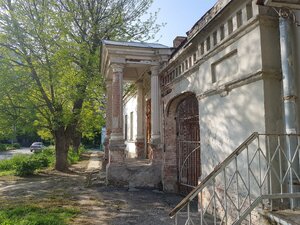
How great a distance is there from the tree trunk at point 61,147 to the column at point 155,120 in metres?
6.64

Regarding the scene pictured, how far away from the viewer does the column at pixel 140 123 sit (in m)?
14.2

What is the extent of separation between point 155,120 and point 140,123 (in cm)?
481

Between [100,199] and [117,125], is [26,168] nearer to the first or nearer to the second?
[117,125]

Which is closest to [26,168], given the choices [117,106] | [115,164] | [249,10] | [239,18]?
[115,164]

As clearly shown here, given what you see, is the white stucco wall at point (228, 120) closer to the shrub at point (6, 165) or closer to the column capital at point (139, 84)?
the column capital at point (139, 84)

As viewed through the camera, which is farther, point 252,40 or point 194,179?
point 194,179

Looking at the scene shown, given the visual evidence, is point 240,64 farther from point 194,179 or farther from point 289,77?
point 194,179

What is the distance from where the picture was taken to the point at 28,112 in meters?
13.6

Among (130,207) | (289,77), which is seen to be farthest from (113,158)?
(289,77)

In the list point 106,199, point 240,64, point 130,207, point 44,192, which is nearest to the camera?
point 240,64

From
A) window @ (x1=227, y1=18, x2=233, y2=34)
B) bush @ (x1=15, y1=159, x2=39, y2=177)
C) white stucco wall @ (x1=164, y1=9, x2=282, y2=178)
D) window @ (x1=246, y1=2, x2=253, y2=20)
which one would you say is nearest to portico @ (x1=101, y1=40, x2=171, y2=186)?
white stucco wall @ (x1=164, y1=9, x2=282, y2=178)

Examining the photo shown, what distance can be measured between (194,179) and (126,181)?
9.04 feet

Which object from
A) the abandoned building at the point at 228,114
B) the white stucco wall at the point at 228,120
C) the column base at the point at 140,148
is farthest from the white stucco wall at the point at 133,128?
the white stucco wall at the point at 228,120

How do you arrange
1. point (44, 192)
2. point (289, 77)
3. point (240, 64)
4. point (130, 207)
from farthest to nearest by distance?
point (44, 192), point (130, 207), point (240, 64), point (289, 77)
